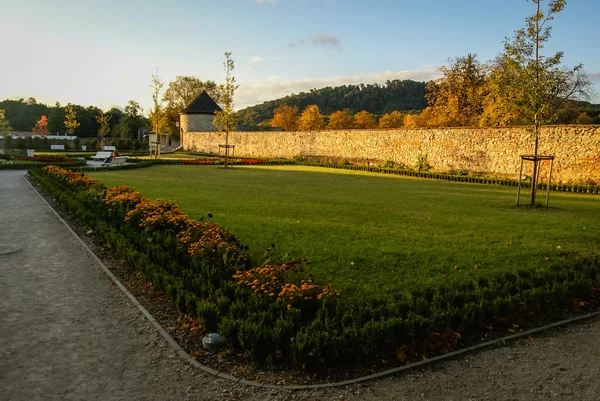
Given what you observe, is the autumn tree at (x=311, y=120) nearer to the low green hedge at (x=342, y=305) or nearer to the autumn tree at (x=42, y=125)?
the autumn tree at (x=42, y=125)

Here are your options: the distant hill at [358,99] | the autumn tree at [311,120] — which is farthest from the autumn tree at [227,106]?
the distant hill at [358,99]

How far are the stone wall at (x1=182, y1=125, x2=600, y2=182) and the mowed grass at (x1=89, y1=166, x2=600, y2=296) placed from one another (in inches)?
209

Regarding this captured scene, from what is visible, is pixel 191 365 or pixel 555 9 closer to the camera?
pixel 191 365

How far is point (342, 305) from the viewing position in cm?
520

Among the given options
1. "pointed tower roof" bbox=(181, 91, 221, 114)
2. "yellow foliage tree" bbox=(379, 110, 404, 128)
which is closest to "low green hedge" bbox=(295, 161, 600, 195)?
"pointed tower roof" bbox=(181, 91, 221, 114)

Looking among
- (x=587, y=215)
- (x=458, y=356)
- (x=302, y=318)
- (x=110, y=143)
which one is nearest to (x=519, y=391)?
(x=458, y=356)

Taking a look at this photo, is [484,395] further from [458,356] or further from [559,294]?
[559,294]

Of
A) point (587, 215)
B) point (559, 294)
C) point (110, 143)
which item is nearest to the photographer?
point (559, 294)

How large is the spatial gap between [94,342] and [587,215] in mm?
12359

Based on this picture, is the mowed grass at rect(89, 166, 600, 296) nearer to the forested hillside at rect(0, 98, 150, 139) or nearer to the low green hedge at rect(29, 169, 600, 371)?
the low green hedge at rect(29, 169, 600, 371)

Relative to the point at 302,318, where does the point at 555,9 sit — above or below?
above

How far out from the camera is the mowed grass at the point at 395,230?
6727 mm

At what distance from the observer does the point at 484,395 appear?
361cm

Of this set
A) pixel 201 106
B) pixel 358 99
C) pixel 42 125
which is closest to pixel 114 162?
pixel 201 106
